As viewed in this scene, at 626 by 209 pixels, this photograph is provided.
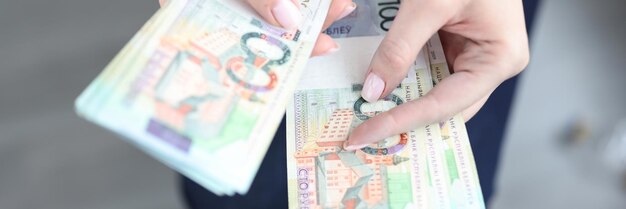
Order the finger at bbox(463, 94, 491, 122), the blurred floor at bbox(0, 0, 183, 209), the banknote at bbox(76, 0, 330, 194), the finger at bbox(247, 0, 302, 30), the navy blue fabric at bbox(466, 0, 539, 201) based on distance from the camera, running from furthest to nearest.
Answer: the blurred floor at bbox(0, 0, 183, 209) → the navy blue fabric at bbox(466, 0, 539, 201) → the finger at bbox(463, 94, 491, 122) → the finger at bbox(247, 0, 302, 30) → the banknote at bbox(76, 0, 330, 194)

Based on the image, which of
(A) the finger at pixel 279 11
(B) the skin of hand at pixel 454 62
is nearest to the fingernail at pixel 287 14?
(A) the finger at pixel 279 11

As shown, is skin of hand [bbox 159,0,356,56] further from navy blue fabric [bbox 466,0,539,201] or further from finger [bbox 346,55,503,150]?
navy blue fabric [bbox 466,0,539,201]

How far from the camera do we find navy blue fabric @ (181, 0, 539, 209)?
0.95m

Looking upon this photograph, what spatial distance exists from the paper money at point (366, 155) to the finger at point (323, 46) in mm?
54

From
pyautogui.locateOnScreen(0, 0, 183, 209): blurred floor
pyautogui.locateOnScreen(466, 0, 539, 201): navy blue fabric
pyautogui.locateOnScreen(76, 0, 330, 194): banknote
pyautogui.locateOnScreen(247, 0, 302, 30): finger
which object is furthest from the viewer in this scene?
pyautogui.locateOnScreen(0, 0, 183, 209): blurred floor

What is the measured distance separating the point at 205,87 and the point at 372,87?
8.9 inches

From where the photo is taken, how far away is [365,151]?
0.81 meters

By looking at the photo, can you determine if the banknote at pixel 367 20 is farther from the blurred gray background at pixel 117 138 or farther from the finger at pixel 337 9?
the blurred gray background at pixel 117 138

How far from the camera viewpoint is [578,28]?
1.76m

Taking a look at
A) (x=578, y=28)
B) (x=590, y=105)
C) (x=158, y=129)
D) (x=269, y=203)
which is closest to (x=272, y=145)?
(x=269, y=203)

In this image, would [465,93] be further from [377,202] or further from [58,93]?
[58,93]

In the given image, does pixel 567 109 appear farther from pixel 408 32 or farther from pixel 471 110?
pixel 408 32

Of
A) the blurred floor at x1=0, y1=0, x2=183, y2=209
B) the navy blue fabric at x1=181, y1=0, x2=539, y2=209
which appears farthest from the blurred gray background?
the navy blue fabric at x1=181, y1=0, x2=539, y2=209

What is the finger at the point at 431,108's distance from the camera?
778 millimetres
